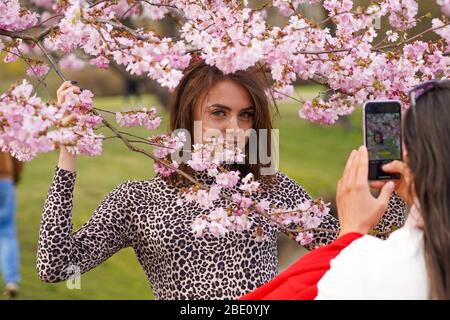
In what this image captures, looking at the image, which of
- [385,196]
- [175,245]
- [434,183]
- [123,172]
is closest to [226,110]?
[175,245]

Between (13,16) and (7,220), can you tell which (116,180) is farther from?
(13,16)

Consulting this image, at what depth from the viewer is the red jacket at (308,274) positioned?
2322mm

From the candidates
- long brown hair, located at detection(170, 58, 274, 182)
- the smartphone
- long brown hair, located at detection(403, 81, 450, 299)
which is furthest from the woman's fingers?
long brown hair, located at detection(170, 58, 274, 182)

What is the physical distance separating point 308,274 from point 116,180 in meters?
12.0

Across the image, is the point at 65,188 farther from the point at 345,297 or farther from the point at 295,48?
the point at 345,297

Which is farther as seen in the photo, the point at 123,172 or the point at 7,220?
the point at 123,172

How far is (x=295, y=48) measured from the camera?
343cm

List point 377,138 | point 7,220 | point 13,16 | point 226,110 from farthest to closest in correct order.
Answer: point 7,220, point 13,16, point 226,110, point 377,138

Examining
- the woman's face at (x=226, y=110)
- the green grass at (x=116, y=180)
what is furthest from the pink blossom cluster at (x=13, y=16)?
the green grass at (x=116, y=180)

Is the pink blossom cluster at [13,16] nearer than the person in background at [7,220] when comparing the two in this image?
Result: Yes

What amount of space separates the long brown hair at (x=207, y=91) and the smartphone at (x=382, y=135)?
3.53 ft

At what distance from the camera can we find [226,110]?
3.54 metres

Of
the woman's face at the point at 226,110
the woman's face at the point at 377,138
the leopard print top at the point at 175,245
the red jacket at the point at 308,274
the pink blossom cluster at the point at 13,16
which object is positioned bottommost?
the red jacket at the point at 308,274

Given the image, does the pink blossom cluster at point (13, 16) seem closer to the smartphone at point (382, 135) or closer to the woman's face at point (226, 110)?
the woman's face at point (226, 110)
